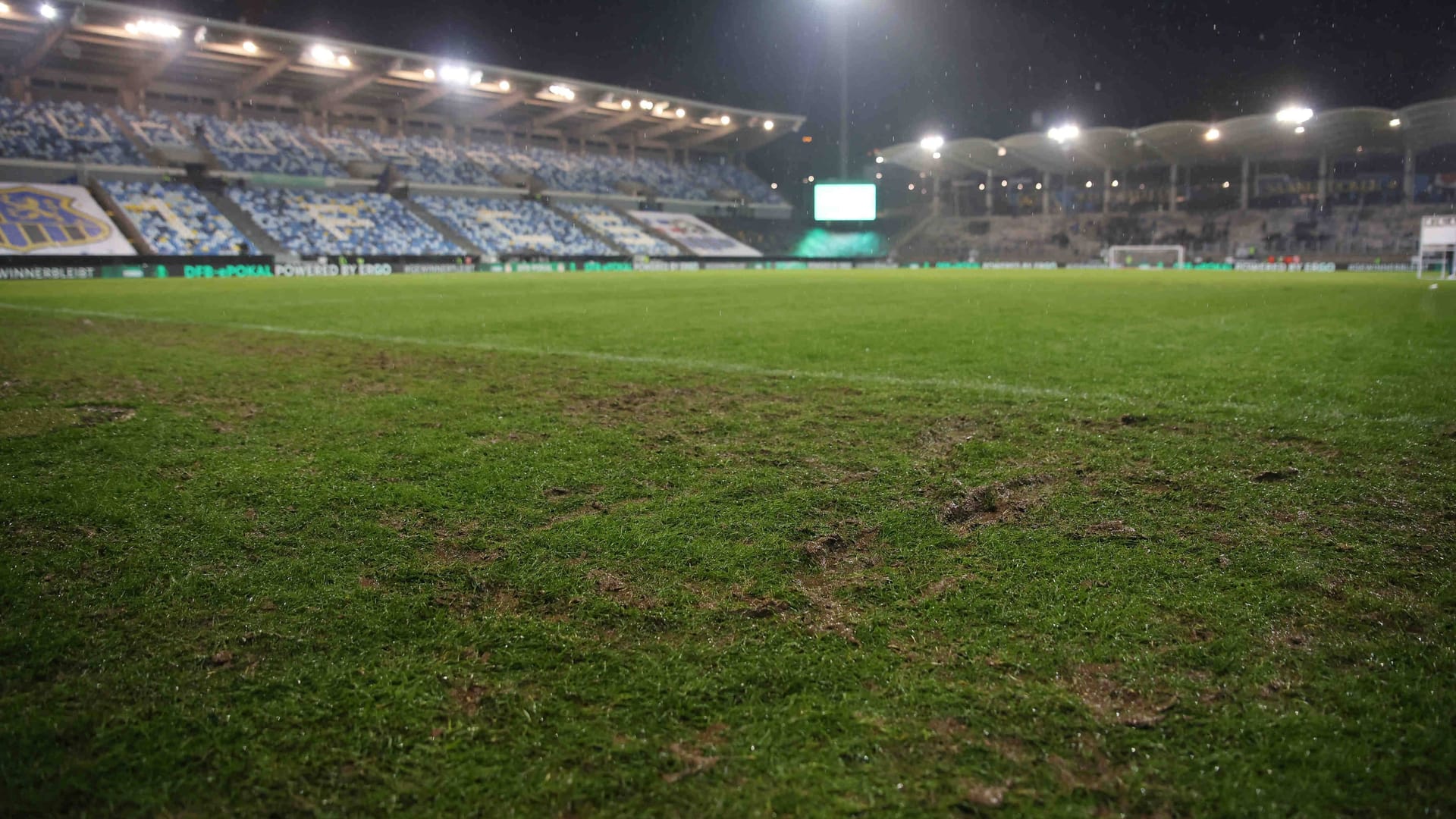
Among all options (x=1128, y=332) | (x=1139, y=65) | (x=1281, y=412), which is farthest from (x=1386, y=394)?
(x=1139, y=65)

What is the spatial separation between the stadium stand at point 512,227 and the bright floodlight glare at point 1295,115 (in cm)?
3605

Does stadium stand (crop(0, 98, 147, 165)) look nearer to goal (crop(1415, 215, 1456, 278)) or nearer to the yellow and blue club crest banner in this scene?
the yellow and blue club crest banner

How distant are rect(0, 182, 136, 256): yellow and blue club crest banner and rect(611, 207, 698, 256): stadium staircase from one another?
90.1ft

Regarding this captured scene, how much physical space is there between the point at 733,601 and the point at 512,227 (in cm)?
→ 4726

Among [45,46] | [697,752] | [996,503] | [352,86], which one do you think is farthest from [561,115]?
[697,752]

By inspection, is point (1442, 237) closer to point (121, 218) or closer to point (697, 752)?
point (697, 752)

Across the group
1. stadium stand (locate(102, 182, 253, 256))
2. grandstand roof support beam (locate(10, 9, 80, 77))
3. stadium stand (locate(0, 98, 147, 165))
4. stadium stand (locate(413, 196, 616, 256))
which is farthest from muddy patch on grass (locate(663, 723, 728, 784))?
stadium stand (locate(0, 98, 147, 165))

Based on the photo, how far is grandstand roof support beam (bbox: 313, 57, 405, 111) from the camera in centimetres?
4169

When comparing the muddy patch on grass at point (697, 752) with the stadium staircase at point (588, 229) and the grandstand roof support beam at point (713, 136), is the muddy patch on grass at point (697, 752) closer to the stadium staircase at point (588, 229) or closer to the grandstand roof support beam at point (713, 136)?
the stadium staircase at point (588, 229)

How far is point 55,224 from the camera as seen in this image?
3061 cm

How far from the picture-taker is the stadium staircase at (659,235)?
5056 cm

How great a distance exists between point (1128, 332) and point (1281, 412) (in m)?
4.86

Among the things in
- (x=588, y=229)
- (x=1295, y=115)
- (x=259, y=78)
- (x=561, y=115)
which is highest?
(x=561, y=115)

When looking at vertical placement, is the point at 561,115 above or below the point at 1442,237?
above
